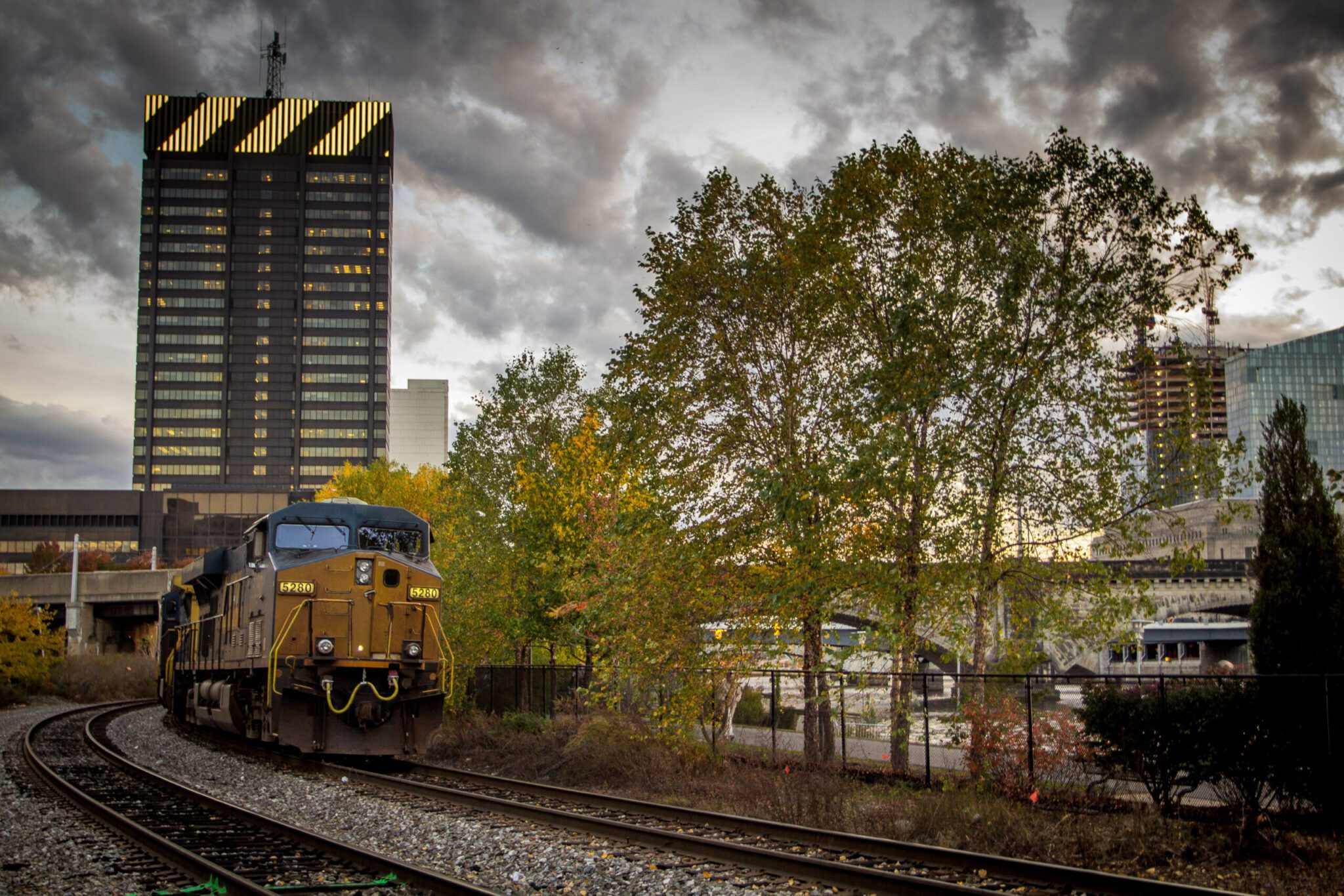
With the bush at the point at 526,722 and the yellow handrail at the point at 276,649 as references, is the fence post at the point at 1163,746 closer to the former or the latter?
the bush at the point at 526,722

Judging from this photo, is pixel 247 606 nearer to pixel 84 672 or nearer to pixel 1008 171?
pixel 1008 171

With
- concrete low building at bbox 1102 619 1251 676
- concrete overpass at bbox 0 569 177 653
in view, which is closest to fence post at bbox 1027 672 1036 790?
concrete overpass at bbox 0 569 177 653

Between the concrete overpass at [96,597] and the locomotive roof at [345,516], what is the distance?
183 feet

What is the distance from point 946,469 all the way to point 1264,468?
4.47 m

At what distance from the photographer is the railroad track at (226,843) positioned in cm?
966

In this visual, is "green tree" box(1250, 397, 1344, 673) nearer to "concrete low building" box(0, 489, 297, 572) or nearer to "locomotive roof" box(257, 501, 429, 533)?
"locomotive roof" box(257, 501, 429, 533)

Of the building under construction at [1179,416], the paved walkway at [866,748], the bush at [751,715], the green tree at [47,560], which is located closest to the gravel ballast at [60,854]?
the paved walkway at [866,748]

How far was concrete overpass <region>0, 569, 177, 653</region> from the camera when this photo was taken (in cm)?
7406

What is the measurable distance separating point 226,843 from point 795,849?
21.7 ft

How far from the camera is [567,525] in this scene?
3048 centimetres

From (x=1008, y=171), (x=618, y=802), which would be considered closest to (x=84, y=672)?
(x=618, y=802)

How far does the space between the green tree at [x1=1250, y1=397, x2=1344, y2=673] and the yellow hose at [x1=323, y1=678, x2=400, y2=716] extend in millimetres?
14099

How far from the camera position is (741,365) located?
19438 mm

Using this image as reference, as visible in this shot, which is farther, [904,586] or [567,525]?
[567,525]
